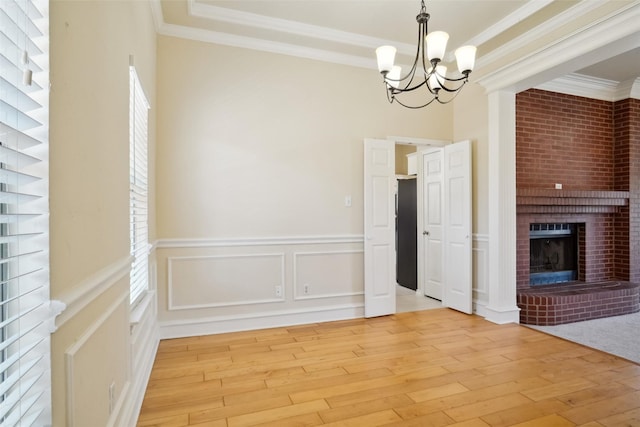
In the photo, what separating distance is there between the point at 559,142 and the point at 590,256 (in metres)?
1.63

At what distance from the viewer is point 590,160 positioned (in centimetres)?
483

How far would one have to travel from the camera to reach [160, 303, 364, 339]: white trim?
344 cm

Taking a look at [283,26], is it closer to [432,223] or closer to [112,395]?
[432,223]

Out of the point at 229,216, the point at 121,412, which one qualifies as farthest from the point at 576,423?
the point at 229,216

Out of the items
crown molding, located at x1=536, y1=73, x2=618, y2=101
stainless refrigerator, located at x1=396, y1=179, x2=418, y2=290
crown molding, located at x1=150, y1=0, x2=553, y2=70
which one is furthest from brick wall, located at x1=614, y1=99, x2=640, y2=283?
crown molding, located at x1=150, y1=0, x2=553, y2=70

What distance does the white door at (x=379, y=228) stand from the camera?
159 inches

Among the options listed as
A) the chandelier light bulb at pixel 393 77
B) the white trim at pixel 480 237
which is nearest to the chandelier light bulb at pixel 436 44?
the chandelier light bulb at pixel 393 77

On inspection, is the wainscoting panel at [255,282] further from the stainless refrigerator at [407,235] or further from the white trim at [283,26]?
the white trim at [283,26]

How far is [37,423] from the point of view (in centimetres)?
88

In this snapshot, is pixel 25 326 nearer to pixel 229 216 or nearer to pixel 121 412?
pixel 121 412

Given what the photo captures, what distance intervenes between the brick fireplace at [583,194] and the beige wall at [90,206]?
13.3ft

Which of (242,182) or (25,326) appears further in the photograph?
(242,182)

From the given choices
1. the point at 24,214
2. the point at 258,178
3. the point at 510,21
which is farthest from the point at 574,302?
the point at 24,214

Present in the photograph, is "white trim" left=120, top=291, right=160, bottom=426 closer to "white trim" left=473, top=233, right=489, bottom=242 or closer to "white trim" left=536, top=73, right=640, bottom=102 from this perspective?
"white trim" left=473, top=233, right=489, bottom=242
